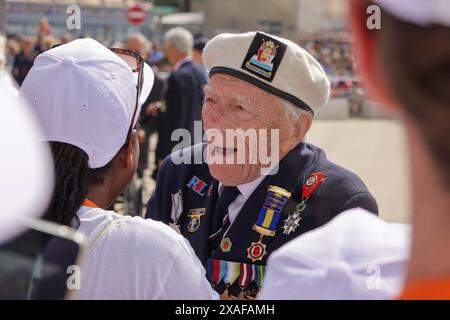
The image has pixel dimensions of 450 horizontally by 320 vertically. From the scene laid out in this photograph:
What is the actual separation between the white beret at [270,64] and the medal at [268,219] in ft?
1.08

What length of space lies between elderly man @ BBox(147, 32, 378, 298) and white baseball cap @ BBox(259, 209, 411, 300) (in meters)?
1.24

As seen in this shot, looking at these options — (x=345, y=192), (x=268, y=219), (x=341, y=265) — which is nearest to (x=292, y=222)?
(x=268, y=219)

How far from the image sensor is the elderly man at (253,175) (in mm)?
2307

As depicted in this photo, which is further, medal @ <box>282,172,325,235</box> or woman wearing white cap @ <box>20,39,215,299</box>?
medal @ <box>282,172,325,235</box>

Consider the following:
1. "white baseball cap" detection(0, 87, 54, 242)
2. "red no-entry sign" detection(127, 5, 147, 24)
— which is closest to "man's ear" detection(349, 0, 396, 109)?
"white baseball cap" detection(0, 87, 54, 242)

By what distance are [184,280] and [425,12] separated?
0.83 meters

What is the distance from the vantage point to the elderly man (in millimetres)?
2307

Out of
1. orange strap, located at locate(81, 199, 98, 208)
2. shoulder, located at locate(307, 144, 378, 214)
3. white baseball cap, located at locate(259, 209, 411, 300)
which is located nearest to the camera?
white baseball cap, located at locate(259, 209, 411, 300)

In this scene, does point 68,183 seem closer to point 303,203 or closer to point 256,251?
point 256,251

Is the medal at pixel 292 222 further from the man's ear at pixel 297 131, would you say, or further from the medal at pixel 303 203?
the man's ear at pixel 297 131

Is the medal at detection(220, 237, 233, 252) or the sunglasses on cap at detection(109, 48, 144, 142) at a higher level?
the sunglasses on cap at detection(109, 48, 144, 142)
